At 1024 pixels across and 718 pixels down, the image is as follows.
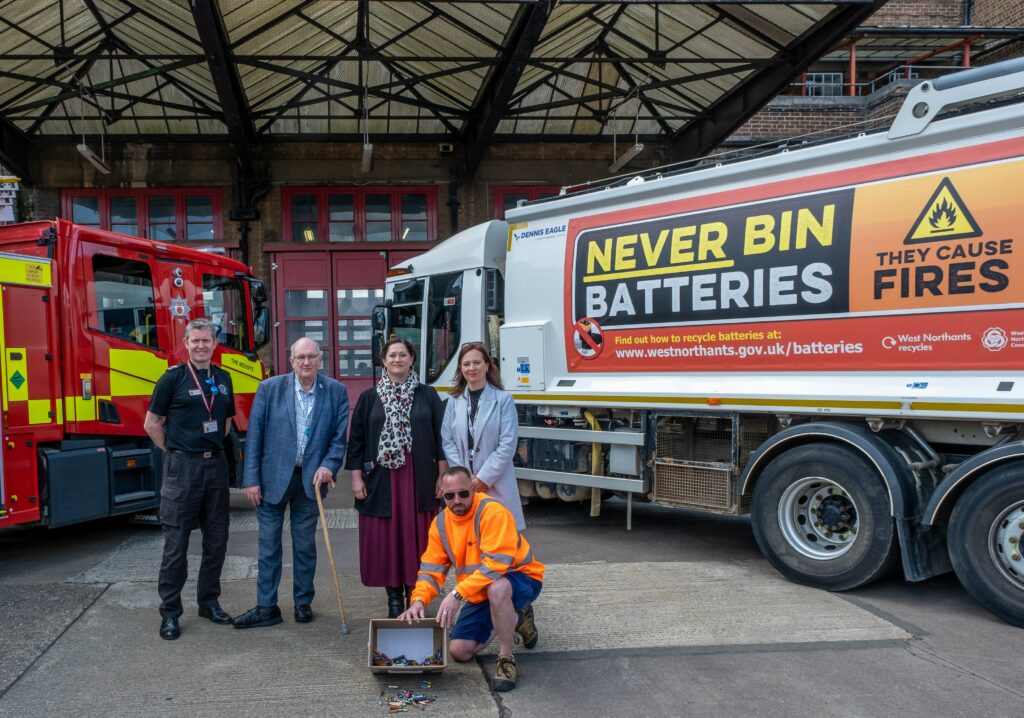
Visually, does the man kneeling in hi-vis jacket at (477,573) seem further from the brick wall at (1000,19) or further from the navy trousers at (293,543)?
the brick wall at (1000,19)

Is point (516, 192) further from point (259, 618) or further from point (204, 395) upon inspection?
point (259, 618)

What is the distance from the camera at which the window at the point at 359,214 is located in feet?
50.1

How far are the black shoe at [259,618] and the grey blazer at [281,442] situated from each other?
674 mm

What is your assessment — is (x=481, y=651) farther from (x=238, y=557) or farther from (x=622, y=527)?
(x=622, y=527)

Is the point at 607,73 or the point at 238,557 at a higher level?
the point at 607,73

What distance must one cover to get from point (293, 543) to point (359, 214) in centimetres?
1122

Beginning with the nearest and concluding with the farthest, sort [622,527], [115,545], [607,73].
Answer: [115,545], [622,527], [607,73]

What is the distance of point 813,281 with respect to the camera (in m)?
5.73

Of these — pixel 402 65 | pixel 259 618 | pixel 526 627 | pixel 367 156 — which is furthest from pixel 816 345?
pixel 402 65

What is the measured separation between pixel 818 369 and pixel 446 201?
429 inches

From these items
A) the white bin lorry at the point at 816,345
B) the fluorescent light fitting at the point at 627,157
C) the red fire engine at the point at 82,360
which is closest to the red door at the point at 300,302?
the fluorescent light fitting at the point at 627,157

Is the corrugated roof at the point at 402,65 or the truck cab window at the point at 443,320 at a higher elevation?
the corrugated roof at the point at 402,65

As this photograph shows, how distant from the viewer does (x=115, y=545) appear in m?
7.38

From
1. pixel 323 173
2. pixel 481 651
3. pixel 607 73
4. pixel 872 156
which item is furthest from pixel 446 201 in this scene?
pixel 481 651
